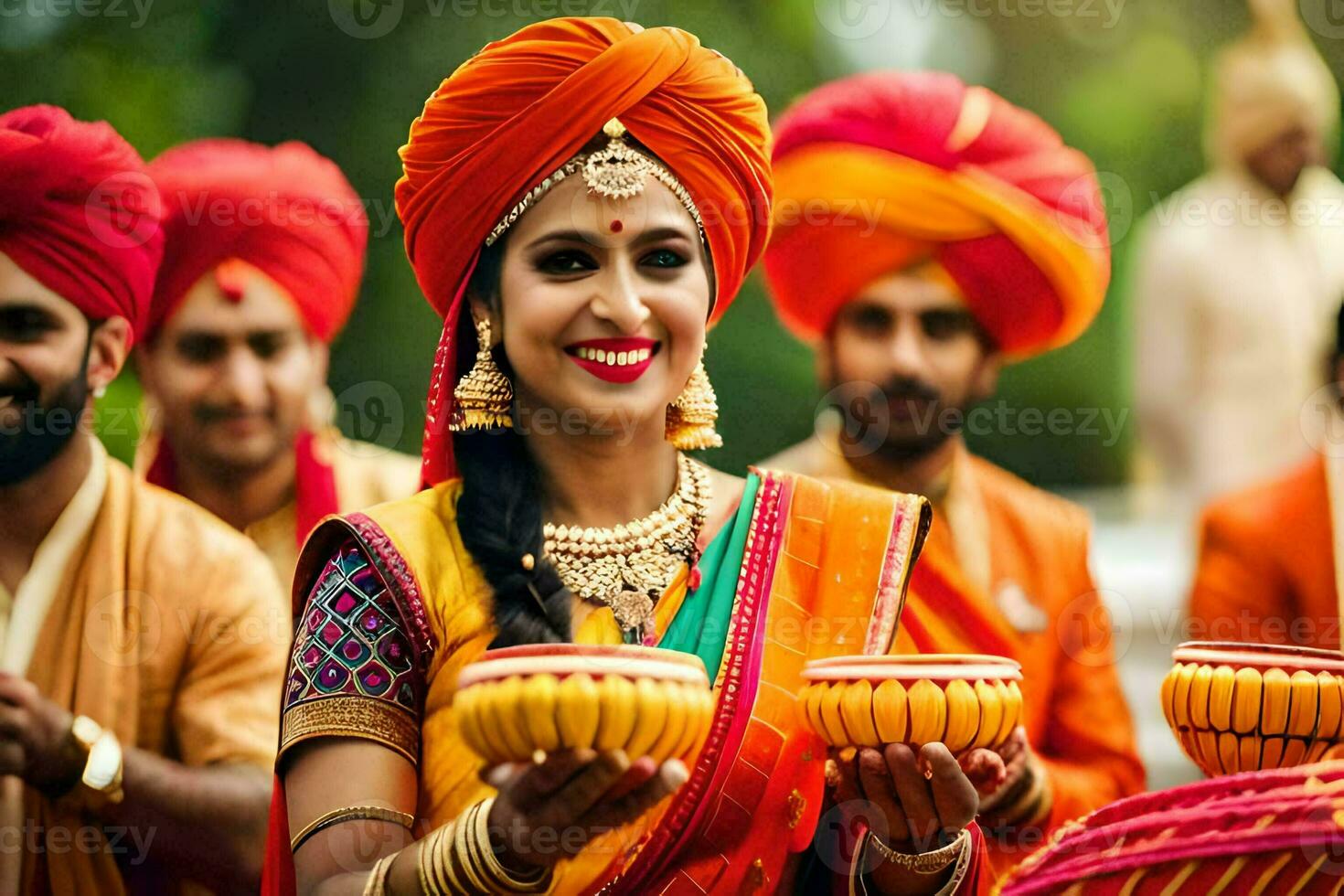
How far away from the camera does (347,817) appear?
2848mm

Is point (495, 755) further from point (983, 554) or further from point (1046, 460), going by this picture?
point (1046, 460)

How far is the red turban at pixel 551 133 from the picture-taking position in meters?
3.12

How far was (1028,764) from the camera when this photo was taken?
14.4 feet

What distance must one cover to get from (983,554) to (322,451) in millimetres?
1938

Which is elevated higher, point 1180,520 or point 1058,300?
point 1058,300

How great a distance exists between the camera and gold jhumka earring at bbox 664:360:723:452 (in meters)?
3.35

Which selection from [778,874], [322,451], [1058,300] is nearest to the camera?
[778,874]

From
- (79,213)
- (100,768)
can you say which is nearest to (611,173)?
(79,213)

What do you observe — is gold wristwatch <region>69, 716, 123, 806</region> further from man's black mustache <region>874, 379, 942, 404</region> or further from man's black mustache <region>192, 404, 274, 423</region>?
man's black mustache <region>874, 379, 942, 404</region>

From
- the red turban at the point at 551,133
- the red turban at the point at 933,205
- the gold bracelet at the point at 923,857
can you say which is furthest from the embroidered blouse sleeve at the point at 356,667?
the red turban at the point at 933,205

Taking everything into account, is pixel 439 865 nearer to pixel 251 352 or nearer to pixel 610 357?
pixel 610 357

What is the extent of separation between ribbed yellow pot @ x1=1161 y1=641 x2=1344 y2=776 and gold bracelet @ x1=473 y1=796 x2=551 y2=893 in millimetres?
1123

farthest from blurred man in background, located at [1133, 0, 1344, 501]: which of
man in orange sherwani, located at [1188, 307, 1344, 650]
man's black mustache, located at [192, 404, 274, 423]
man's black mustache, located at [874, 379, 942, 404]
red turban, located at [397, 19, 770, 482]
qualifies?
red turban, located at [397, 19, 770, 482]

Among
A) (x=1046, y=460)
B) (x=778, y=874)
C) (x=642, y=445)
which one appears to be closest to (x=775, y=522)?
(x=642, y=445)
